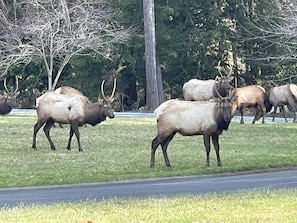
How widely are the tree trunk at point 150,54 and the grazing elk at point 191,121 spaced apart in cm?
2541

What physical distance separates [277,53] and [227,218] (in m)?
39.5

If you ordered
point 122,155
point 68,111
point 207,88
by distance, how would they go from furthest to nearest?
point 207,88
point 68,111
point 122,155

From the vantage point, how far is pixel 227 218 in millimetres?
11406

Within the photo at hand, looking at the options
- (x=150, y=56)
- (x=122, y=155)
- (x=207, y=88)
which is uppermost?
(x=150, y=56)

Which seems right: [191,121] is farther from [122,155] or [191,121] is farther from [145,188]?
[145,188]

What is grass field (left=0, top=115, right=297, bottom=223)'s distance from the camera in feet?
39.3

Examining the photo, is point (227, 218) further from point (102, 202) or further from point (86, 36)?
point (86, 36)

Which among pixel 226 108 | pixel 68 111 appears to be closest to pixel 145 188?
pixel 226 108

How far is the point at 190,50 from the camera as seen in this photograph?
5306 centimetres

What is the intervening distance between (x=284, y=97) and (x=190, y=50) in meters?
15.1

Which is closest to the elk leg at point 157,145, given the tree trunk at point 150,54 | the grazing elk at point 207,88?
the grazing elk at point 207,88

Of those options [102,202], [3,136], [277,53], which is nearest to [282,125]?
[3,136]

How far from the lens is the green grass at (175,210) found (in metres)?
11.5

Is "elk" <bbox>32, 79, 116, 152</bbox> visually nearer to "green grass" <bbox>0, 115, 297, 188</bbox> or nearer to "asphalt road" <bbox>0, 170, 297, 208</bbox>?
"green grass" <bbox>0, 115, 297, 188</bbox>
